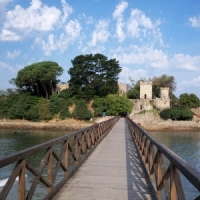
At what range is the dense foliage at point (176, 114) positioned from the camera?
2251 inches

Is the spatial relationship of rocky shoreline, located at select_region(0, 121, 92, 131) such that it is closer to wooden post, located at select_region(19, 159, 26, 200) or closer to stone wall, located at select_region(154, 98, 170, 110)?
stone wall, located at select_region(154, 98, 170, 110)

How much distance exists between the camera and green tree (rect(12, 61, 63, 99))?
56594mm

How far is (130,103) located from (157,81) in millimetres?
18825

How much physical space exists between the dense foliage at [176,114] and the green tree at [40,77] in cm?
2198

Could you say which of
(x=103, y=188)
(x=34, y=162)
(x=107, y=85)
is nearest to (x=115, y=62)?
(x=107, y=85)

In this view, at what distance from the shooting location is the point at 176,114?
187 feet

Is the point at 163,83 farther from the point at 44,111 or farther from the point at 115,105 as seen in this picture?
the point at 44,111

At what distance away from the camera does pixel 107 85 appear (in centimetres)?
5688

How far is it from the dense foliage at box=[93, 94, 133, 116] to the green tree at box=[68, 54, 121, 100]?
1.84 m

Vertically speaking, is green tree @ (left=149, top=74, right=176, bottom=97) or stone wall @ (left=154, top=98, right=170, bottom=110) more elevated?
green tree @ (left=149, top=74, right=176, bottom=97)

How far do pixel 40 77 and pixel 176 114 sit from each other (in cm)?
2684

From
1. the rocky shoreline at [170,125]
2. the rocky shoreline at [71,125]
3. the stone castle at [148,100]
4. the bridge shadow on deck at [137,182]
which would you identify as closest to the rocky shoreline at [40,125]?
the rocky shoreline at [71,125]

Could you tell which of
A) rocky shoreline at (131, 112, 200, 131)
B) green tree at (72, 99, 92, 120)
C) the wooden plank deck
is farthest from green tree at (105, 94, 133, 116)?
the wooden plank deck

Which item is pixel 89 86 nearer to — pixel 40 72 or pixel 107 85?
pixel 107 85
